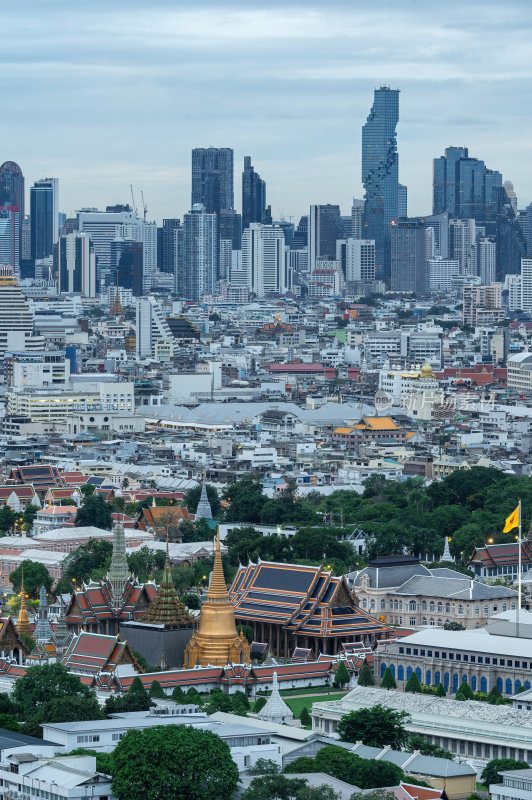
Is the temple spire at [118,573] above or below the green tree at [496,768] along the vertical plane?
above

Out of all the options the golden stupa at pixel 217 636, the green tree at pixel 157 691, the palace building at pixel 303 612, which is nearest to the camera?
the green tree at pixel 157 691

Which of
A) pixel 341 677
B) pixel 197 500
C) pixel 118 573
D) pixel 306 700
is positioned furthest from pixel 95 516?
pixel 306 700

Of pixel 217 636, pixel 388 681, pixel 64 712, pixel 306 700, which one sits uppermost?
pixel 64 712

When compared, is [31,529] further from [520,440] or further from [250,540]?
[520,440]

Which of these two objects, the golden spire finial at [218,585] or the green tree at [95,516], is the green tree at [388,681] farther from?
the green tree at [95,516]

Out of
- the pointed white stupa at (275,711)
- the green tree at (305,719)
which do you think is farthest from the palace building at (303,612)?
the pointed white stupa at (275,711)

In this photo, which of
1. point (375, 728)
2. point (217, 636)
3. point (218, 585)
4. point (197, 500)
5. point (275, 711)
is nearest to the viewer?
point (375, 728)

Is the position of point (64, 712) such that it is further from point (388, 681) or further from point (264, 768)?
point (388, 681)
